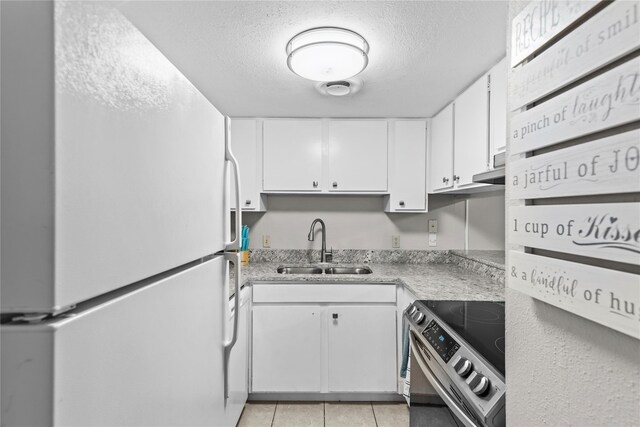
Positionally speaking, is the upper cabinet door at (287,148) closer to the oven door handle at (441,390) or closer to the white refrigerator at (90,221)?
the oven door handle at (441,390)

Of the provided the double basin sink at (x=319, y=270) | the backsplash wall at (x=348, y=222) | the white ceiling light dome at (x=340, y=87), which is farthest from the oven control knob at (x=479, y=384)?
the backsplash wall at (x=348, y=222)

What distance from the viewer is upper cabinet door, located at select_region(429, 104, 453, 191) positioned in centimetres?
230

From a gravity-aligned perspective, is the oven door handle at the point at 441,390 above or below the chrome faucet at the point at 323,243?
below

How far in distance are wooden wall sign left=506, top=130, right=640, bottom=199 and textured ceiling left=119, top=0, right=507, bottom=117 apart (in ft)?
3.33

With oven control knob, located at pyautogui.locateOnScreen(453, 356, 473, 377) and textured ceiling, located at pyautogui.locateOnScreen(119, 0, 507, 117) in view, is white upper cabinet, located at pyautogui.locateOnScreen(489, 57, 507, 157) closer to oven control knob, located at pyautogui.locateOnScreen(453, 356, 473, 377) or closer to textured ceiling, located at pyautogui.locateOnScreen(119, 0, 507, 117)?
textured ceiling, located at pyautogui.locateOnScreen(119, 0, 507, 117)

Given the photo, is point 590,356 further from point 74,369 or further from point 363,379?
point 363,379

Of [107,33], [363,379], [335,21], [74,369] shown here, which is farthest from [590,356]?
[363,379]

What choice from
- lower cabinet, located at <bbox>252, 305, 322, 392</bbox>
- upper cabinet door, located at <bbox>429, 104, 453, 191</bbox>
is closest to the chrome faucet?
lower cabinet, located at <bbox>252, 305, 322, 392</bbox>

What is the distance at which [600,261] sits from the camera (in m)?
0.46

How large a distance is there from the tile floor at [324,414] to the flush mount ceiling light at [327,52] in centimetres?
208

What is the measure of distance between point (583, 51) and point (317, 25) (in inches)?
45.8

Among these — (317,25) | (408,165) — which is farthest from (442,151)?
(317,25)

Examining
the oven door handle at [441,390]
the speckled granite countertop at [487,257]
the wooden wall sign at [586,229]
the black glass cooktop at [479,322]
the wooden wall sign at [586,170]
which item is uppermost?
the wooden wall sign at [586,170]

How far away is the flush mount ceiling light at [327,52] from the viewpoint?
144 cm
